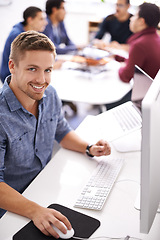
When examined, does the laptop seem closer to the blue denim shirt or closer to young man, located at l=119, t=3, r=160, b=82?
the blue denim shirt

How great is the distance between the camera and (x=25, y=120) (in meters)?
1.39

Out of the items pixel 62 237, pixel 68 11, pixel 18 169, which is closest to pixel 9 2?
pixel 68 11

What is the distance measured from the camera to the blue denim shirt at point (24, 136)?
4.36 feet

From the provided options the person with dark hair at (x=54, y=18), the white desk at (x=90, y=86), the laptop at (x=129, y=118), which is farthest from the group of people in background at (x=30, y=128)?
the person with dark hair at (x=54, y=18)

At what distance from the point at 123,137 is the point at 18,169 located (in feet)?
1.92

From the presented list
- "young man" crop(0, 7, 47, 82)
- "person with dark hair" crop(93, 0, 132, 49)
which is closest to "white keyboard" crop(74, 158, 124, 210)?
"young man" crop(0, 7, 47, 82)

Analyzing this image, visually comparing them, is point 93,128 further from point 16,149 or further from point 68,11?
point 68,11

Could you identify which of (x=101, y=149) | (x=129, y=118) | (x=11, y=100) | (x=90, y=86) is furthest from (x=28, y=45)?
(x=90, y=86)

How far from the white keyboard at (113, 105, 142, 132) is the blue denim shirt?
12.4 inches

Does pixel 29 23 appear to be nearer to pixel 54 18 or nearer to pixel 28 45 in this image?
pixel 54 18

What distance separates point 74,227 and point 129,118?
756 millimetres

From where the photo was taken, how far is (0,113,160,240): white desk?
3.73 ft

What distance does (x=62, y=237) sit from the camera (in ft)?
3.54

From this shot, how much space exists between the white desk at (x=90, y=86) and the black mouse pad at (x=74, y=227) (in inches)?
44.8
